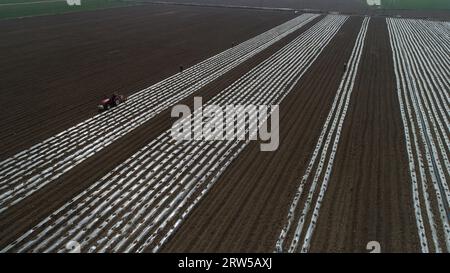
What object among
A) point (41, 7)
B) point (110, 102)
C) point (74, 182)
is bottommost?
point (74, 182)

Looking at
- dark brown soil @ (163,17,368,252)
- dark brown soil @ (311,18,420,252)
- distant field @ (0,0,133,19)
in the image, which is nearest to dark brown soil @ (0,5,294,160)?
distant field @ (0,0,133,19)

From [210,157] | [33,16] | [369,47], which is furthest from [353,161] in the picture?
[33,16]

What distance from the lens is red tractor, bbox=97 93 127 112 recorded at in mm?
19297

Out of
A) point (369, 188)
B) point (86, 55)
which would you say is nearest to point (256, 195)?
point (369, 188)

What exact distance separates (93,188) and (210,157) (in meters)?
4.69

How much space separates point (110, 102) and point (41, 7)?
151 ft

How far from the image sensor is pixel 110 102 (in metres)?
19.8

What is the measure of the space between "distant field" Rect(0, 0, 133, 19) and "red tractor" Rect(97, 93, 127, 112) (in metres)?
37.1

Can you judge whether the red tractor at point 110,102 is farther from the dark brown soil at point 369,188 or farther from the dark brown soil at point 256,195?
the dark brown soil at point 369,188

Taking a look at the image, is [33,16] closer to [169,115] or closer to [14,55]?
[14,55]

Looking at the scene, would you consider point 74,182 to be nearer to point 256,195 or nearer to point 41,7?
point 256,195

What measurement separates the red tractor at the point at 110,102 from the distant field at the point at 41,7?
37.1 meters

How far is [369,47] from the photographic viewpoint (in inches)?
1350

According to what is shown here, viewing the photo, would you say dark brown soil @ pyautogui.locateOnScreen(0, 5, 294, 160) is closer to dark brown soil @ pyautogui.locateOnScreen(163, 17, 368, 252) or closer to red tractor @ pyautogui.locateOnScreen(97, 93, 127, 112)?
red tractor @ pyautogui.locateOnScreen(97, 93, 127, 112)
